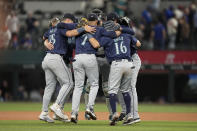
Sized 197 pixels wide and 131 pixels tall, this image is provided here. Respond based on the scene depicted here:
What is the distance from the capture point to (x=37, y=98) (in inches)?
1058

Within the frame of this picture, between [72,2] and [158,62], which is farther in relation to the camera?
[72,2]

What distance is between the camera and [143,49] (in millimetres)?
25750

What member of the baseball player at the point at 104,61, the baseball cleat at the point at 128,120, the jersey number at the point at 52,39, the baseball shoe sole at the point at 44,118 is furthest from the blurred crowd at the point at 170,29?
the baseball shoe sole at the point at 44,118

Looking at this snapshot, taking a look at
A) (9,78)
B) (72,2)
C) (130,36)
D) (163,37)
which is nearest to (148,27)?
(163,37)

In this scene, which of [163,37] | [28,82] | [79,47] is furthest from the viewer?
[28,82]

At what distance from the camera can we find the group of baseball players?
13445 mm

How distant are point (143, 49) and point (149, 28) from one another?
4.04 ft

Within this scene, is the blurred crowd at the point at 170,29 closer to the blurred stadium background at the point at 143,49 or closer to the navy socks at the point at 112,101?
the blurred stadium background at the point at 143,49

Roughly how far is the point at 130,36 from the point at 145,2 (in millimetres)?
15032

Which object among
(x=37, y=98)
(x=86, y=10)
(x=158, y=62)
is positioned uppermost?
(x=86, y=10)

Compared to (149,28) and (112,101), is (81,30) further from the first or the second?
(149,28)

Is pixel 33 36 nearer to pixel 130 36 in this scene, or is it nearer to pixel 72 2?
pixel 72 2

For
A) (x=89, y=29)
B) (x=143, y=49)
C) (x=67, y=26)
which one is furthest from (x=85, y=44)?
(x=143, y=49)

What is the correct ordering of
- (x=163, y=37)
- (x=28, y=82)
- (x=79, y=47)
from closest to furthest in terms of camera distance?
1. (x=79, y=47)
2. (x=163, y=37)
3. (x=28, y=82)
